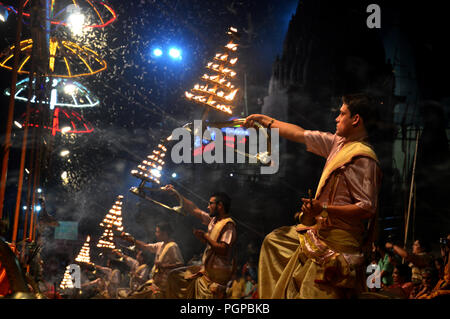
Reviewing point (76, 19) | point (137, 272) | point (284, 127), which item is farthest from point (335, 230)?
point (137, 272)

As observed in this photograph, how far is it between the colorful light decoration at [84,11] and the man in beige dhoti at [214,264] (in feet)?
11.2

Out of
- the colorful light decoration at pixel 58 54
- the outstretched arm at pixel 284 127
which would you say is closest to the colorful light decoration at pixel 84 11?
the colorful light decoration at pixel 58 54

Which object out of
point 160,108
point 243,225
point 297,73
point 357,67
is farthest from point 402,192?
point 297,73

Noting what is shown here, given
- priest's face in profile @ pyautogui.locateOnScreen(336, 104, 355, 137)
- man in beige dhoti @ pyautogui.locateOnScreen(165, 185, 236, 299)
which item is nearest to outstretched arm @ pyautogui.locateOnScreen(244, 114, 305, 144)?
priest's face in profile @ pyautogui.locateOnScreen(336, 104, 355, 137)

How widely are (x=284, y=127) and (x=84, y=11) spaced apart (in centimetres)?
464

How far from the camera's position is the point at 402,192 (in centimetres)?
1581

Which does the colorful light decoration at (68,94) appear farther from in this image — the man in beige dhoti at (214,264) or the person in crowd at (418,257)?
the person in crowd at (418,257)

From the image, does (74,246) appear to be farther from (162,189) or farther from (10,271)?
(10,271)

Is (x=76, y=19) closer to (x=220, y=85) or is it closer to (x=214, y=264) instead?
(x=220, y=85)

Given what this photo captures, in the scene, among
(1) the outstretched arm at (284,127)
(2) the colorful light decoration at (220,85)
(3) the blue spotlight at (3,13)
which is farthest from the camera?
(3) the blue spotlight at (3,13)

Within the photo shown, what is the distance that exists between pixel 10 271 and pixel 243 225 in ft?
49.7

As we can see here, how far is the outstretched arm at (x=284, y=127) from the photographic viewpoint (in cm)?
349
